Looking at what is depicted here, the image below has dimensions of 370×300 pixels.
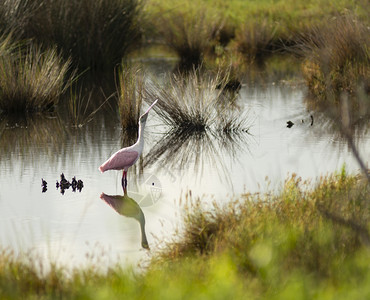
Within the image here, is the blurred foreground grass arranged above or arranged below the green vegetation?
below

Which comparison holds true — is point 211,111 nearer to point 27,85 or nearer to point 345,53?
point 27,85

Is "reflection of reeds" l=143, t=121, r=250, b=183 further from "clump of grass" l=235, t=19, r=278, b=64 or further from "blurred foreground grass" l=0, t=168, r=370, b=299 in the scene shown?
"clump of grass" l=235, t=19, r=278, b=64

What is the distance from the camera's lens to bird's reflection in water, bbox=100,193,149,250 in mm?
6823

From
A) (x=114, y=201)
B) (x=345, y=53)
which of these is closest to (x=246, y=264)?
(x=114, y=201)

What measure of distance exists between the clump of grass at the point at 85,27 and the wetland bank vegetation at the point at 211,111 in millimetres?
24

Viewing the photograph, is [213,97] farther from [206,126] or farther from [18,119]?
[18,119]

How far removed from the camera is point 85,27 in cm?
1684

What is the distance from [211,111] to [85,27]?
21.7 ft

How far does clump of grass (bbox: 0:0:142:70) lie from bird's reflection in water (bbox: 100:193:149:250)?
832cm

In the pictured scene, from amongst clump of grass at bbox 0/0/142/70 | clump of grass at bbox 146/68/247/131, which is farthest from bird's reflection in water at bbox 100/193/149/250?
clump of grass at bbox 0/0/142/70

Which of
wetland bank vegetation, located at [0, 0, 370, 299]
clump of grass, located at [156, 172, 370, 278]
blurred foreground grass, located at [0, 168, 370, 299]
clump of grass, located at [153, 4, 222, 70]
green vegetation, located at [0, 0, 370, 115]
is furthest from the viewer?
clump of grass, located at [153, 4, 222, 70]

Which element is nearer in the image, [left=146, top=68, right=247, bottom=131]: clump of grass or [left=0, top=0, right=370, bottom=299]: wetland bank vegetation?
[left=0, top=0, right=370, bottom=299]: wetland bank vegetation

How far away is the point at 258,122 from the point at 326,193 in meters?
5.14

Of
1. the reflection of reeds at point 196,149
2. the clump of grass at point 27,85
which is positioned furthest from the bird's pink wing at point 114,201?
the clump of grass at point 27,85
